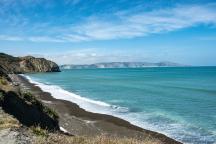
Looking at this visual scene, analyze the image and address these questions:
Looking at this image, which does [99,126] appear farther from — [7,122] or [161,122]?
[7,122]

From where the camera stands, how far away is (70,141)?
10.4 metres

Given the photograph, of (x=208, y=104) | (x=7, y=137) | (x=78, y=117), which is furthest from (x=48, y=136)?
(x=208, y=104)

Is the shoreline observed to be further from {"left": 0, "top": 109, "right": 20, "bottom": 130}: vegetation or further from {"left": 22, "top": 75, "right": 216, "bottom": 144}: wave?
{"left": 0, "top": 109, "right": 20, "bottom": 130}: vegetation

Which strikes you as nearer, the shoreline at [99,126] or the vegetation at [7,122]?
the vegetation at [7,122]

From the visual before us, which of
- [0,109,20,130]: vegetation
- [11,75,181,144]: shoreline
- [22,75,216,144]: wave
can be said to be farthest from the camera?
[11,75,181,144]: shoreline

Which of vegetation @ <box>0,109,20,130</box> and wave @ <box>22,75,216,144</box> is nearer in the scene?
vegetation @ <box>0,109,20,130</box>

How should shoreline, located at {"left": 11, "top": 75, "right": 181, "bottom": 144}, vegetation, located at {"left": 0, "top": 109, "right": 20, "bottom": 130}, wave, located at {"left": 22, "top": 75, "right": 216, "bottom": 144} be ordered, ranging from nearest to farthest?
vegetation, located at {"left": 0, "top": 109, "right": 20, "bottom": 130}, wave, located at {"left": 22, "top": 75, "right": 216, "bottom": 144}, shoreline, located at {"left": 11, "top": 75, "right": 181, "bottom": 144}

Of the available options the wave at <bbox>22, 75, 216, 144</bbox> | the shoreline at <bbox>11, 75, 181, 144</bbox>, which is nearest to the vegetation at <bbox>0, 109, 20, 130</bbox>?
the shoreline at <bbox>11, 75, 181, 144</bbox>

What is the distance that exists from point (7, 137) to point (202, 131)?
54.9 ft

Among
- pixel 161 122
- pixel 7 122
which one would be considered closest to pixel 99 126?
pixel 161 122

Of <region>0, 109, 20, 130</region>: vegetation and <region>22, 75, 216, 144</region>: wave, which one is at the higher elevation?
<region>0, 109, 20, 130</region>: vegetation

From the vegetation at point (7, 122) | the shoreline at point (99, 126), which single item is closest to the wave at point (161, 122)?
the shoreline at point (99, 126)

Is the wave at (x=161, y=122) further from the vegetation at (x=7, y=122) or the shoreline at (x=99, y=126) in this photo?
the vegetation at (x=7, y=122)

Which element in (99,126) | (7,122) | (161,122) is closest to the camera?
(7,122)
